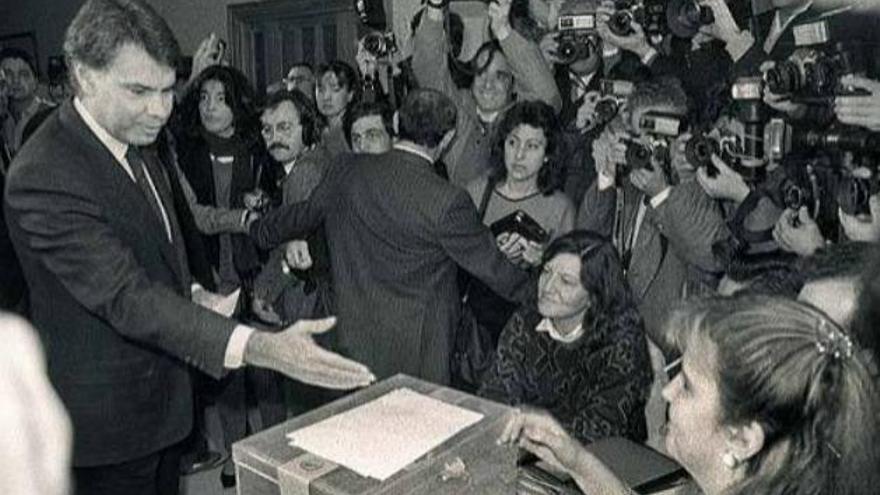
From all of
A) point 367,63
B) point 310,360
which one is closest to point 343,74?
point 367,63

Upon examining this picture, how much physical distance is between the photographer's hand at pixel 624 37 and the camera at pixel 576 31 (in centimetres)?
10

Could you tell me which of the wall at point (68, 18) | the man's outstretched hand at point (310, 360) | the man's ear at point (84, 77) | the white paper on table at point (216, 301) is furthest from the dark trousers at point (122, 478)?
the wall at point (68, 18)

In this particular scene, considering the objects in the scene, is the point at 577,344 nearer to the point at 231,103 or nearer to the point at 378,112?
the point at 378,112

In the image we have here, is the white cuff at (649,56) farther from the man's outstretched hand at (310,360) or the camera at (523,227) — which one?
the man's outstretched hand at (310,360)

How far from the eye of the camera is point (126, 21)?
5.31 feet

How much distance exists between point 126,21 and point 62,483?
1.26 m

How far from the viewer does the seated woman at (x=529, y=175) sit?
281 cm

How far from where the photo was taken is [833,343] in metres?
1.18

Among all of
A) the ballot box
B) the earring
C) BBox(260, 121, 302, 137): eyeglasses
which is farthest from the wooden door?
the earring

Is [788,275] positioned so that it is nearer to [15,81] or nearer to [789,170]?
[789,170]

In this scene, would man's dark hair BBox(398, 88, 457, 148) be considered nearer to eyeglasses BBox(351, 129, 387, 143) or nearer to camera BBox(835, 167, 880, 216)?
eyeglasses BBox(351, 129, 387, 143)

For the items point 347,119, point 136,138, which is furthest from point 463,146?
point 136,138

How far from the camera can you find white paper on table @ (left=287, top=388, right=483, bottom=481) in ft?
3.94

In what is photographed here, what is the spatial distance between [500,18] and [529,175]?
71 cm
